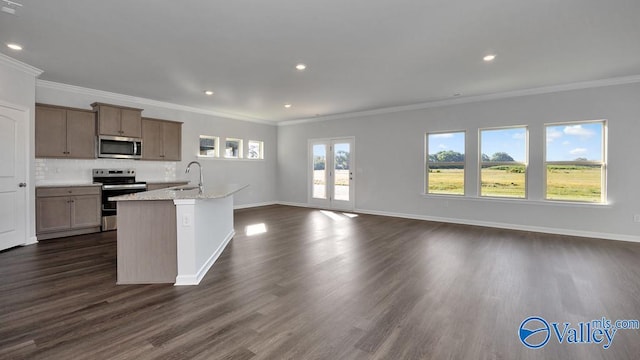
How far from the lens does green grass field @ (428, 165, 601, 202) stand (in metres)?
5.11

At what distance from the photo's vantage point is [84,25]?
3039mm

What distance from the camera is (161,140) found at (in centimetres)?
626

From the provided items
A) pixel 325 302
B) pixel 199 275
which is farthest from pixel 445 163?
pixel 199 275

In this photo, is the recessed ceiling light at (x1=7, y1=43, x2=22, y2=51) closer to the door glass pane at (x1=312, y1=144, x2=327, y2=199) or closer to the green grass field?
the door glass pane at (x1=312, y1=144, x2=327, y2=199)

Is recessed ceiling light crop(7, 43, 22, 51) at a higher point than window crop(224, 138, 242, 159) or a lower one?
higher

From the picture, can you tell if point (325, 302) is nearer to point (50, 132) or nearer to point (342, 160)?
point (50, 132)

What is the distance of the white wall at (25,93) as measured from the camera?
13.1ft

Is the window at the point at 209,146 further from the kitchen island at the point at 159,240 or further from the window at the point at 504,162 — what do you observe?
the window at the point at 504,162

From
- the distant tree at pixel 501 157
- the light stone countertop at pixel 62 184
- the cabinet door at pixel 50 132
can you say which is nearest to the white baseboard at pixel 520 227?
the distant tree at pixel 501 157

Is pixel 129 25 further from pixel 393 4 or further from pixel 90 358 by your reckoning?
pixel 90 358

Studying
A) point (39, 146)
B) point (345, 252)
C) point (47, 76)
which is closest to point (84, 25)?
point (47, 76)

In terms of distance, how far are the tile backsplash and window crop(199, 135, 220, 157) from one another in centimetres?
116

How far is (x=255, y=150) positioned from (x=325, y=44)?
578cm

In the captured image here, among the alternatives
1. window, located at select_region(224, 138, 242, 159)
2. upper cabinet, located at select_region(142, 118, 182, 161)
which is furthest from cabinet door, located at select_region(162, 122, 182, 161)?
window, located at select_region(224, 138, 242, 159)
